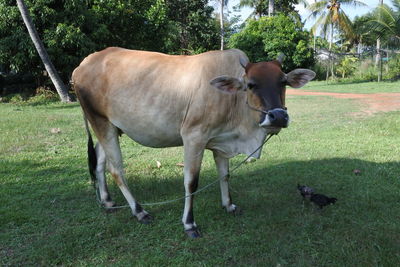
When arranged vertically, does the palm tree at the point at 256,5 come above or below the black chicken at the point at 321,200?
above

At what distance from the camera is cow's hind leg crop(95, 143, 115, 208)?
4.27m

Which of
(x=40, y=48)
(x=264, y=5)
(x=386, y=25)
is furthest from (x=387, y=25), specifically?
(x=40, y=48)

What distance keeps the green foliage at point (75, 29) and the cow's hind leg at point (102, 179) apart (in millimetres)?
10227

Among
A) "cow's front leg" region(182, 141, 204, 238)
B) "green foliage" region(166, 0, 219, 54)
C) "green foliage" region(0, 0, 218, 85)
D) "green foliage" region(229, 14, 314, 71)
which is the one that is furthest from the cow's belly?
"green foliage" region(166, 0, 219, 54)

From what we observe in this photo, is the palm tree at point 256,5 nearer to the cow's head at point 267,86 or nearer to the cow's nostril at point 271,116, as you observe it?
the cow's head at point 267,86

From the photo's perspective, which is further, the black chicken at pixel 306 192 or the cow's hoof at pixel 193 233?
the black chicken at pixel 306 192

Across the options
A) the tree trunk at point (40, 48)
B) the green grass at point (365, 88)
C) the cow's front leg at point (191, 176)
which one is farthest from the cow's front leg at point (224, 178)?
the green grass at point (365, 88)

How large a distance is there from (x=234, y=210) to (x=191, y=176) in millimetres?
738

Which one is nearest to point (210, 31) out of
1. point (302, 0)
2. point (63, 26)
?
point (302, 0)

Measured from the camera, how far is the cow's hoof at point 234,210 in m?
4.01

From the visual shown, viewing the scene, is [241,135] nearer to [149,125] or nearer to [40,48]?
[149,125]

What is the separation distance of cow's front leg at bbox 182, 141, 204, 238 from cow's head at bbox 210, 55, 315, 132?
2.36ft

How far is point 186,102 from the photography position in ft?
11.7

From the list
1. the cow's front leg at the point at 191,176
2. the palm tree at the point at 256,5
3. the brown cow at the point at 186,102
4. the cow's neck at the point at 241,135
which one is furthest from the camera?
the palm tree at the point at 256,5
